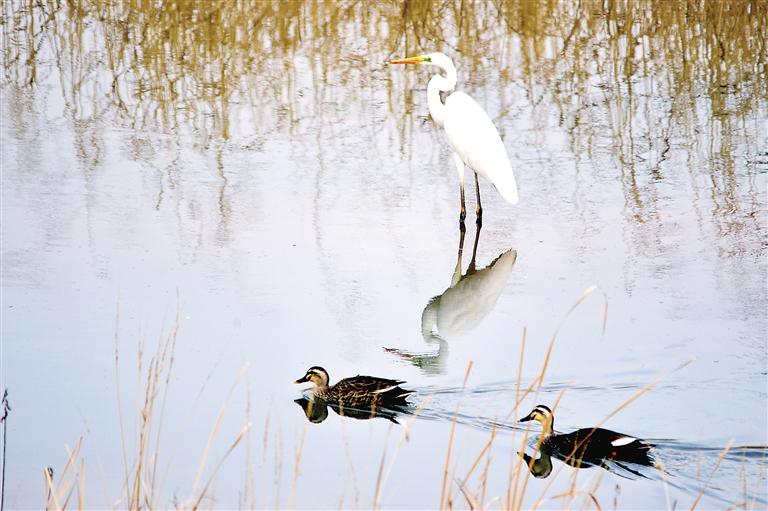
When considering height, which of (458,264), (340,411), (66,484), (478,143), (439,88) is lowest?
(340,411)

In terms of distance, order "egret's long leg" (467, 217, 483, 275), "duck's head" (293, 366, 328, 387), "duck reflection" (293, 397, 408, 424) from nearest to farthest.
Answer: "duck reflection" (293, 397, 408, 424) → "duck's head" (293, 366, 328, 387) → "egret's long leg" (467, 217, 483, 275)

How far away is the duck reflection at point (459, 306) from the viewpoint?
536 centimetres

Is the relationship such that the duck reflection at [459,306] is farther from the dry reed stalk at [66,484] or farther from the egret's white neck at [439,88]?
the dry reed stalk at [66,484]

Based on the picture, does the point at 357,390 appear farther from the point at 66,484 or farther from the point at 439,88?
the point at 439,88

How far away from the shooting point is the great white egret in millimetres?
7363

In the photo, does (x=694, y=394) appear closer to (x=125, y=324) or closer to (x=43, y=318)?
(x=125, y=324)

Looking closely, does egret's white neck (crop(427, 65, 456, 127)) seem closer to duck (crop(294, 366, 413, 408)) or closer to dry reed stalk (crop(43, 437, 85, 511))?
duck (crop(294, 366, 413, 408))

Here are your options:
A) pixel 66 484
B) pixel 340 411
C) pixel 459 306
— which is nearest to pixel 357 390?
pixel 340 411

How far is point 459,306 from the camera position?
6031 mm

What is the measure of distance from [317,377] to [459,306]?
1407 mm

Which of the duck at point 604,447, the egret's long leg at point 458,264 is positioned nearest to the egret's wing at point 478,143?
the egret's long leg at point 458,264

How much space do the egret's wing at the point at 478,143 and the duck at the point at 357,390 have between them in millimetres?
2775

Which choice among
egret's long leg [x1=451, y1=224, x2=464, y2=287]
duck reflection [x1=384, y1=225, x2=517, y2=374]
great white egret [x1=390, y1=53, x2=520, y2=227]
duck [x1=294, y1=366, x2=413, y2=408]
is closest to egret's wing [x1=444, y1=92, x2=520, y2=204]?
great white egret [x1=390, y1=53, x2=520, y2=227]

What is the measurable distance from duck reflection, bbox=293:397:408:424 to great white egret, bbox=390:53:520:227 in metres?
2.70
